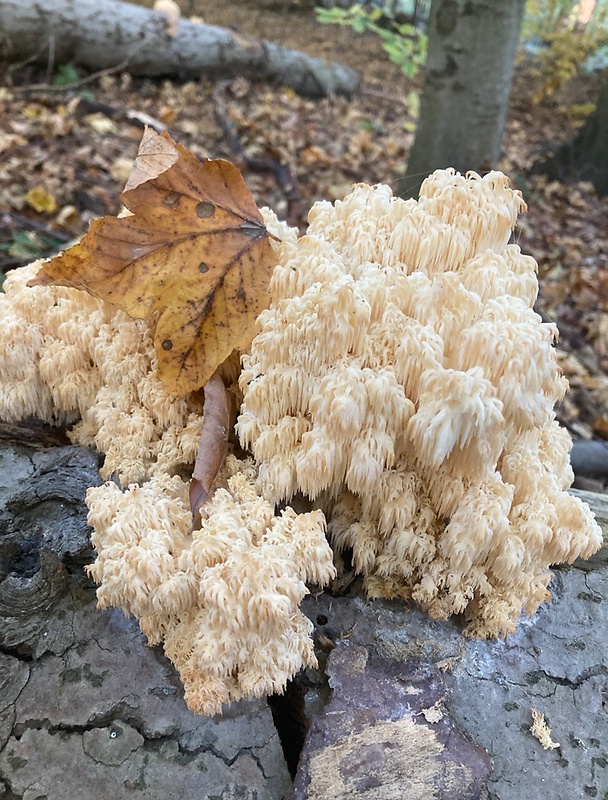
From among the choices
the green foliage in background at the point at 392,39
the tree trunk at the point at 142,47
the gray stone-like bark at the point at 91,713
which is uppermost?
the green foliage in background at the point at 392,39

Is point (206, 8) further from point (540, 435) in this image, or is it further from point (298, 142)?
point (540, 435)

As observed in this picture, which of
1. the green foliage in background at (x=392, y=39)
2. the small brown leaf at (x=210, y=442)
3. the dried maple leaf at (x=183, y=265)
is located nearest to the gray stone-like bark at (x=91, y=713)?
the small brown leaf at (x=210, y=442)

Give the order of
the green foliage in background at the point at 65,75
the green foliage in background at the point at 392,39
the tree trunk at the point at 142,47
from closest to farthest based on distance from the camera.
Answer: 1. the green foliage in background at the point at 392,39
2. the tree trunk at the point at 142,47
3. the green foliage in background at the point at 65,75

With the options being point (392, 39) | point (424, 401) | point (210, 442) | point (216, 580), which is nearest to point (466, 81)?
point (392, 39)

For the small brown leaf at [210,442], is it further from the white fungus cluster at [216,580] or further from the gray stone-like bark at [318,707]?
the gray stone-like bark at [318,707]

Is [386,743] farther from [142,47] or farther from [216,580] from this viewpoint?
[142,47]

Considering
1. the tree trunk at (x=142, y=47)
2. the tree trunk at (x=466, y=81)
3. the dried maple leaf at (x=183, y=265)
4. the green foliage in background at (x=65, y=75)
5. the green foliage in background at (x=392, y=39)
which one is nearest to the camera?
the dried maple leaf at (x=183, y=265)
